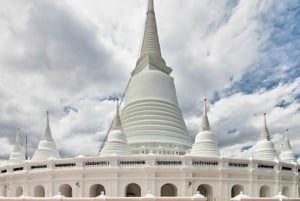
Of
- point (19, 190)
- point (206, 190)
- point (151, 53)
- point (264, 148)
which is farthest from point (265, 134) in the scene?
point (19, 190)

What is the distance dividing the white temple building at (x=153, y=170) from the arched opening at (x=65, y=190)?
105mm

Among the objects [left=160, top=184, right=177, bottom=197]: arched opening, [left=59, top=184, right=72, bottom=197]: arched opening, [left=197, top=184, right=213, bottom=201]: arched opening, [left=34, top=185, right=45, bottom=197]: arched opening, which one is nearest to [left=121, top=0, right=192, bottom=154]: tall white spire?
[left=160, top=184, right=177, bottom=197]: arched opening

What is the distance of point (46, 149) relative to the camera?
137ft

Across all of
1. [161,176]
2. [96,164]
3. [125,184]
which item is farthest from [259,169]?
[96,164]

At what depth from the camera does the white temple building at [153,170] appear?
34.3 meters

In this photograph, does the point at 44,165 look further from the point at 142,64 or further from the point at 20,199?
the point at 142,64

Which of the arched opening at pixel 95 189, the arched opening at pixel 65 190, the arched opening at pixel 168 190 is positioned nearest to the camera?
the arched opening at pixel 95 189

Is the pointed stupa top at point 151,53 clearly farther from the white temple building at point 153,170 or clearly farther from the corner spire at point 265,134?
the corner spire at point 265,134

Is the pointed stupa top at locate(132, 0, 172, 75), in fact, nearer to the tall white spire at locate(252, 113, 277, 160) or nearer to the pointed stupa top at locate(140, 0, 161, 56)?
the pointed stupa top at locate(140, 0, 161, 56)

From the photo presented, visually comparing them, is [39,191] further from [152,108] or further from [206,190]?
[152,108]

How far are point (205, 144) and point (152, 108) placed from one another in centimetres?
1145

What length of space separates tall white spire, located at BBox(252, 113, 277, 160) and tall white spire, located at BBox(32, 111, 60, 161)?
82.5ft

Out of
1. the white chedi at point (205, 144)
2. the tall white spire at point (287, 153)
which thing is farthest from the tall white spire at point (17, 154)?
the tall white spire at point (287, 153)

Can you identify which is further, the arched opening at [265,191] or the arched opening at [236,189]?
the arched opening at [265,191]
